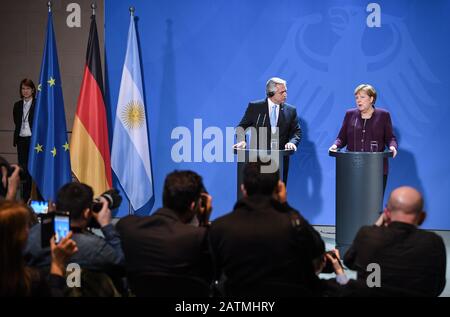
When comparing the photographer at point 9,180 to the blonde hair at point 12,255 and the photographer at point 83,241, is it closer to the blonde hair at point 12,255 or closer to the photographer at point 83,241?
the photographer at point 83,241

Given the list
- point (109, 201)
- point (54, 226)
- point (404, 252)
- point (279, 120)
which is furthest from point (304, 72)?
point (54, 226)

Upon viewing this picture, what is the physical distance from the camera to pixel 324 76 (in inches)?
274

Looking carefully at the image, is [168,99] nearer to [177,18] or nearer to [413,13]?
[177,18]

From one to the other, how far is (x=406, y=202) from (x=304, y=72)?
4025 millimetres

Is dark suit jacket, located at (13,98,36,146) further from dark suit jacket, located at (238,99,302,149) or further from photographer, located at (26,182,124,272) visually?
photographer, located at (26,182,124,272)

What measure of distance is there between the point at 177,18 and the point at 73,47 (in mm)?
1251

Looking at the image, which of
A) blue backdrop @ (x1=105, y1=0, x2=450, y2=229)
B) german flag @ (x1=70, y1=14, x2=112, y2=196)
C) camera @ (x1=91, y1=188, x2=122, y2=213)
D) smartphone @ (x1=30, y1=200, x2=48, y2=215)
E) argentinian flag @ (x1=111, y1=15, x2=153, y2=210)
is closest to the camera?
camera @ (x1=91, y1=188, x2=122, y2=213)

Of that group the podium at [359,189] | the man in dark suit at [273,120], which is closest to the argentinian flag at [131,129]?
the man in dark suit at [273,120]

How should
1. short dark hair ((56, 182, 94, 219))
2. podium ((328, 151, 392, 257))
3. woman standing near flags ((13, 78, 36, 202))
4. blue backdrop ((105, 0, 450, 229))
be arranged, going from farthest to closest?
woman standing near flags ((13, 78, 36, 202)) < blue backdrop ((105, 0, 450, 229)) < podium ((328, 151, 392, 257)) < short dark hair ((56, 182, 94, 219))

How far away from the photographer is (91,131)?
6980mm

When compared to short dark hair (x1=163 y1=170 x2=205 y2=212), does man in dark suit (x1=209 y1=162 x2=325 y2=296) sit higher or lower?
lower

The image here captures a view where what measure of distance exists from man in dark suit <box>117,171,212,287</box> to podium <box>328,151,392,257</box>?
2494 millimetres

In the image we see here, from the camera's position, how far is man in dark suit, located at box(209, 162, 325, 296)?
298 centimetres

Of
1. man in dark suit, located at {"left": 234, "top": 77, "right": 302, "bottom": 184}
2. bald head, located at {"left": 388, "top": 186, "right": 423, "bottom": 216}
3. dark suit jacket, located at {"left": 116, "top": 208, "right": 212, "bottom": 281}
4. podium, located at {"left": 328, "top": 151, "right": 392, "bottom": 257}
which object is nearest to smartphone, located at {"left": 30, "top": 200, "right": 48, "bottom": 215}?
dark suit jacket, located at {"left": 116, "top": 208, "right": 212, "bottom": 281}
